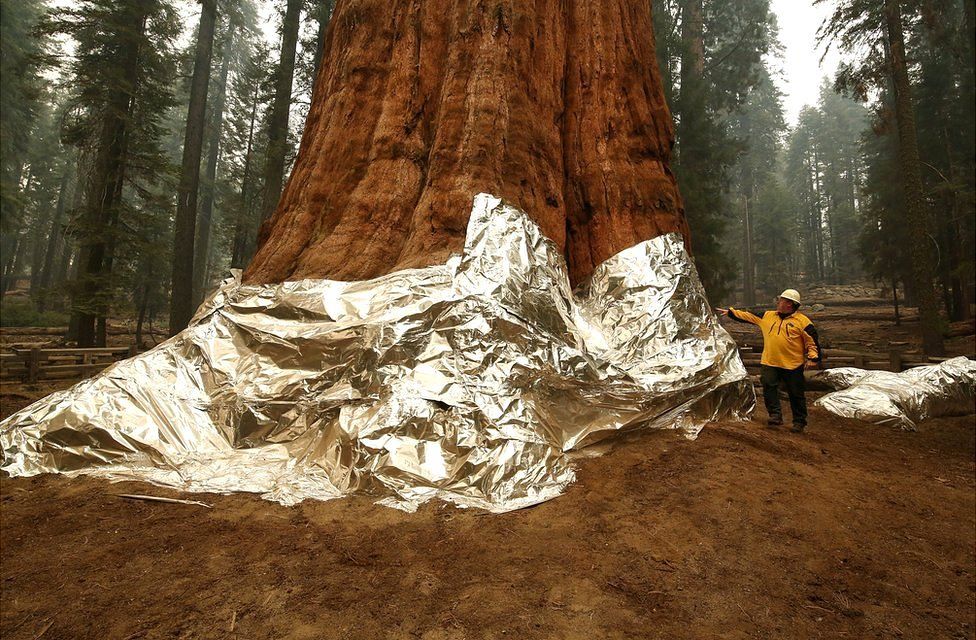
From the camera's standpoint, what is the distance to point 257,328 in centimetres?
440

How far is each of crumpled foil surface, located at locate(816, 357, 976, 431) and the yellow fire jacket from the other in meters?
1.60

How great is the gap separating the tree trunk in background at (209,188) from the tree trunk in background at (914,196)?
2662 centimetres

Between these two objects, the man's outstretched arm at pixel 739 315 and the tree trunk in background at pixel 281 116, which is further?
the tree trunk in background at pixel 281 116

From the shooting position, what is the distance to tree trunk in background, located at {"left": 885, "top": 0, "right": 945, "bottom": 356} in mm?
11375

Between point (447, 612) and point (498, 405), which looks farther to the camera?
point (498, 405)

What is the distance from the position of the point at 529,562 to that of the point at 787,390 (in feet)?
13.8

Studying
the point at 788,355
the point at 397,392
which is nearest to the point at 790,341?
the point at 788,355

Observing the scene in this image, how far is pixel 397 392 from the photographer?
369 centimetres

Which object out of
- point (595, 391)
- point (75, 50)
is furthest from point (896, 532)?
point (75, 50)

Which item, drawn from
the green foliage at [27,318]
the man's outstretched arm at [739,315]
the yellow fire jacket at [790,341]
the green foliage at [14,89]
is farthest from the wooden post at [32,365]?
the green foliage at [27,318]

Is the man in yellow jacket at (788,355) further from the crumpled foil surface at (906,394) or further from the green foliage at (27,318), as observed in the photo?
the green foliage at (27,318)

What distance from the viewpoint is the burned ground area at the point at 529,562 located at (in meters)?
2.14

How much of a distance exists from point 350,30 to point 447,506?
20.8 ft

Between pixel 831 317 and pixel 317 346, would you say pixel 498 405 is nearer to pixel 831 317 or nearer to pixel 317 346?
pixel 317 346
